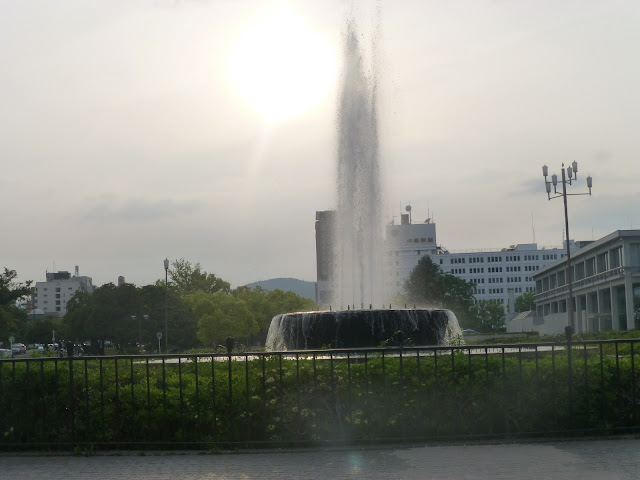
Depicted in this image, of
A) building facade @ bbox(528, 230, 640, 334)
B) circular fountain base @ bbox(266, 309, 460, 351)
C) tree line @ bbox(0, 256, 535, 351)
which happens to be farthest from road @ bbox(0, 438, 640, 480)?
tree line @ bbox(0, 256, 535, 351)

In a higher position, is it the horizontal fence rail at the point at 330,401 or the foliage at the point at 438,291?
the foliage at the point at 438,291

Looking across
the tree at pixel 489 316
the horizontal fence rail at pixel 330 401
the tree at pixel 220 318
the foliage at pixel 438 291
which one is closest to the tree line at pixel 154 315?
the tree at pixel 220 318

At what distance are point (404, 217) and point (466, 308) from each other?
8457 cm

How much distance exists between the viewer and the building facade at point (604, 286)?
65375 millimetres

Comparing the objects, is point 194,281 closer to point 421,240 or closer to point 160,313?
point 160,313

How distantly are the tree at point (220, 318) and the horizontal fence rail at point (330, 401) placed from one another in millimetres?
68047

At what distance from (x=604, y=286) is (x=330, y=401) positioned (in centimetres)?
6693

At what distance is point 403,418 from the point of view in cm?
1064

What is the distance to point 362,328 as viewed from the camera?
60.5ft

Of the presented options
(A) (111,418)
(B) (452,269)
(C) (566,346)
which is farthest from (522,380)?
(B) (452,269)

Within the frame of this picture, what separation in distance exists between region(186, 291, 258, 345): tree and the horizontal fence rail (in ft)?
223

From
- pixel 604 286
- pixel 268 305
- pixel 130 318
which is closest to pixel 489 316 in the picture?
pixel 268 305

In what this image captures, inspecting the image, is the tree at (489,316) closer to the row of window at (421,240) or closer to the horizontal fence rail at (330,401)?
the row of window at (421,240)

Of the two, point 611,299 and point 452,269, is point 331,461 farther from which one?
point 452,269
